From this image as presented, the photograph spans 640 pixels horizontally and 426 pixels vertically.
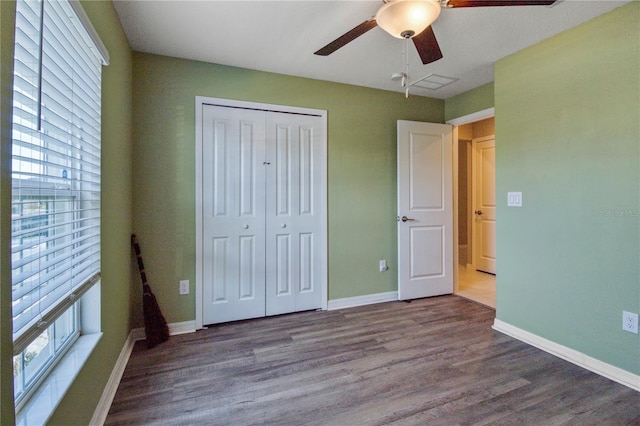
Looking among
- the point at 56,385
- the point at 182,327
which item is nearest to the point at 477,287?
the point at 182,327

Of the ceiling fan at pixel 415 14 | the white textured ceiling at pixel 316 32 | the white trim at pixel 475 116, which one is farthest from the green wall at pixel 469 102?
the ceiling fan at pixel 415 14

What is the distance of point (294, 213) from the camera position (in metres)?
3.10

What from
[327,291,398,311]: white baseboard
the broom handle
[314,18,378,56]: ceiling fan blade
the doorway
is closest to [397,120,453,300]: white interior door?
[327,291,398,311]: white baseboard

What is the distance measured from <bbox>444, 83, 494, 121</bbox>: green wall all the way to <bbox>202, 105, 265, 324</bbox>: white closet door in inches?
92.1

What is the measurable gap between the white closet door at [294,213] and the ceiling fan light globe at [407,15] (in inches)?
62.8

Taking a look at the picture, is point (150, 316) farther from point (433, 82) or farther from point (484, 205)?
point (484, 205)

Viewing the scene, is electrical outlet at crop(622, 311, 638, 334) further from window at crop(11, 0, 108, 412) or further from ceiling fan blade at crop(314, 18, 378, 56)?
window at crop(11, 0, 108, 412)

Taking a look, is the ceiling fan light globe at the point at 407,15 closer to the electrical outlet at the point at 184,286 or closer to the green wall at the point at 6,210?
the green wall at the point at 6,210

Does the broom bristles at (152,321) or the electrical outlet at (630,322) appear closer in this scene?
the electrical outlet at (630,322)

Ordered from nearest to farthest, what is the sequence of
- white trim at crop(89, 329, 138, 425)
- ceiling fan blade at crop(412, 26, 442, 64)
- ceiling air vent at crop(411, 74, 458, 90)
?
white trim at crop(89, 329, 138, 425)
ceiling fan blade at crop(412, 26, 442, 64)
ceiling air vent at crop(411, 74, 458, 90)

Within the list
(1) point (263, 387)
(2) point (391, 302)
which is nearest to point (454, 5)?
(1) point (263, 387)

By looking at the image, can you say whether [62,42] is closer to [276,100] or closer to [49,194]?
[49,194]

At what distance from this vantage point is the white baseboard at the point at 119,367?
1.58 meters

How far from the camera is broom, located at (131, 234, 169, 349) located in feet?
8.06
